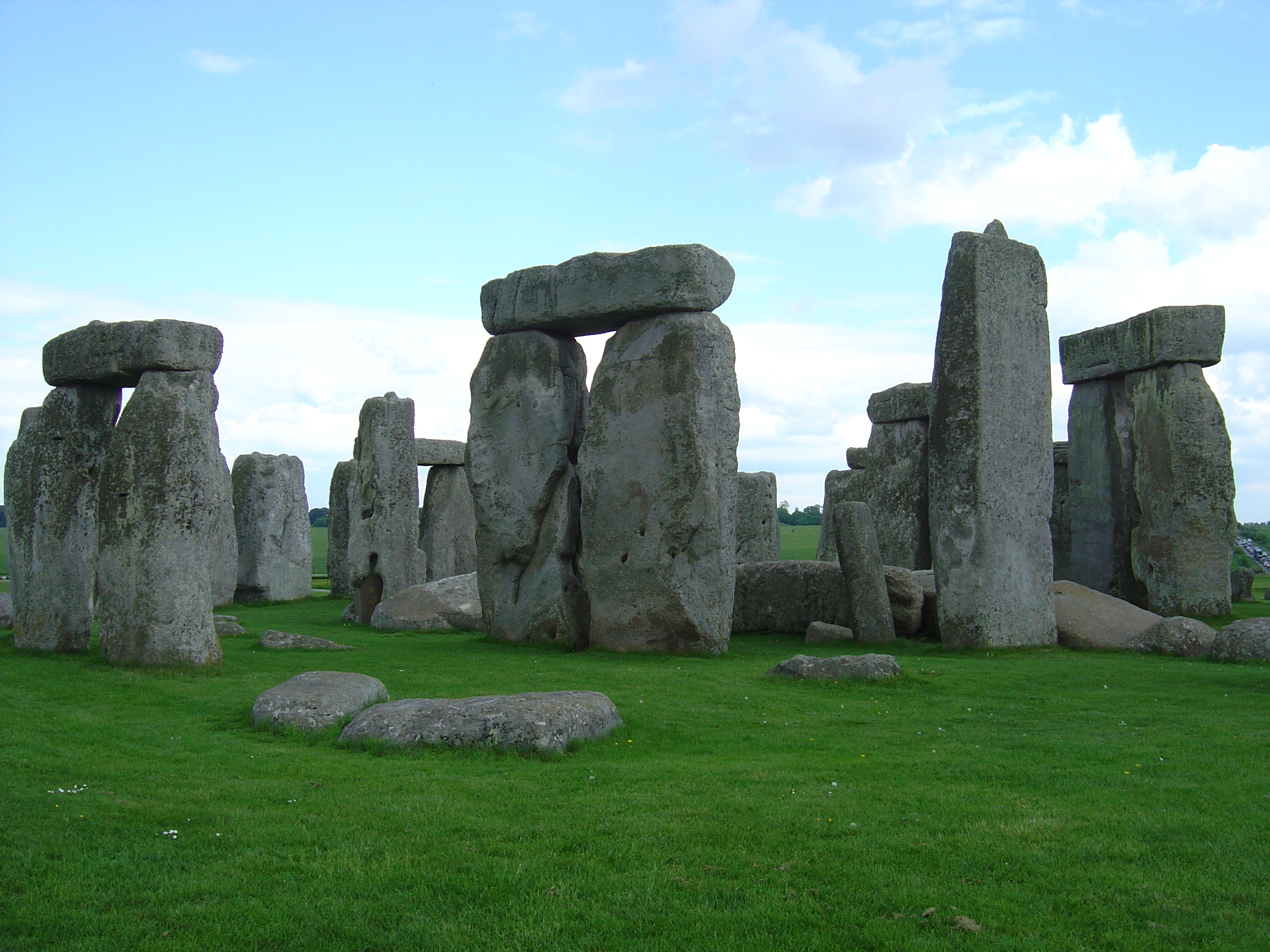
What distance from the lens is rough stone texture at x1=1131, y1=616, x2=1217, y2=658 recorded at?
11.2 metres

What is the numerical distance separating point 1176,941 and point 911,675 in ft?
19.0

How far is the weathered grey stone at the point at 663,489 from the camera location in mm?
12258

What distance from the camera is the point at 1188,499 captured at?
15711 mm

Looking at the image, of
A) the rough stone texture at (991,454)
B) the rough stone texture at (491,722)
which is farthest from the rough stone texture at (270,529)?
the rough stone texture at (491,722)

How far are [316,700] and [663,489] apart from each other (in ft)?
19.1

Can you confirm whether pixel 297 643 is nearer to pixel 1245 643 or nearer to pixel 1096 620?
pixel 1096 620

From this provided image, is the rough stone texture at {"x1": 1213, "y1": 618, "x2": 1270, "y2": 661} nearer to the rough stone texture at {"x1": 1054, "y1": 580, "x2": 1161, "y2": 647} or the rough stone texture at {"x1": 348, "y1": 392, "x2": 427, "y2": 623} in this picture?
the rough stone texture at {"x1": 1054, "y1": 580, "x2": 1161, "y2": 647}

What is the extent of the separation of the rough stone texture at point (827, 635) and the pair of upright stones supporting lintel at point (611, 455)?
5.40 feet

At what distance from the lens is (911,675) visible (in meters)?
9.48

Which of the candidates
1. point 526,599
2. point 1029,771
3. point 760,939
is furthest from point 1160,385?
point 760,939

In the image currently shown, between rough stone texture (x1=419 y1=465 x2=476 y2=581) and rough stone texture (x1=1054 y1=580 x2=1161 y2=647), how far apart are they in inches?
531

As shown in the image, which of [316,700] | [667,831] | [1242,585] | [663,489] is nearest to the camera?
[667,831]

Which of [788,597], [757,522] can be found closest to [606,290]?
[788,597]

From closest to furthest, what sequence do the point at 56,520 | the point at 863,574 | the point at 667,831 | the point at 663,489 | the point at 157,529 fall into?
1. the point at 667,831
2. the point at 157,529
3. the point at 56,520
4. the point at 663,489
5. the point at 863,574
